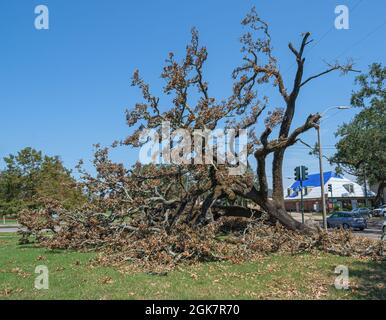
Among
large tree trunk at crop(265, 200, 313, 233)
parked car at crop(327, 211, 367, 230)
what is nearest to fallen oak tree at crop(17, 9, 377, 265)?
large tree trunk at crop(265, 200, 313, 233)

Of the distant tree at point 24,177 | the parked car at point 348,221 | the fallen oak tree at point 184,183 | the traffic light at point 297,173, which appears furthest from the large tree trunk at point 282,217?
the distant tree at point 24,177

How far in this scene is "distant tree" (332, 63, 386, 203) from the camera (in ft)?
113

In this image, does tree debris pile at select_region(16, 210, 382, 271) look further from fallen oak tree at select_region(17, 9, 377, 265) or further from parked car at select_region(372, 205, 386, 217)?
parked car at select_region(372, 205, 386, 217)

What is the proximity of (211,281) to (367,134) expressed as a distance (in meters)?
35.1

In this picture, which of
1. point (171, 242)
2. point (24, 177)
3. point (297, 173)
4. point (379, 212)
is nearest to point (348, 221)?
point (297, 173)

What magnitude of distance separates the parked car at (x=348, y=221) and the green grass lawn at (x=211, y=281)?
60.6ft

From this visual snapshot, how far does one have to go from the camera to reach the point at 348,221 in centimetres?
2905

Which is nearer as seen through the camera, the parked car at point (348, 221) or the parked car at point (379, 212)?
the parked car at point (348, 221)

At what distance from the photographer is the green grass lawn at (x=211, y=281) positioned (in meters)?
Result: 7.58

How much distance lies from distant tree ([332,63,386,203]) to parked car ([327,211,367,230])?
1094cm

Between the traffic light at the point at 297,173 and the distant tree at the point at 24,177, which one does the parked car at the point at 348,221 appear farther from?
the distant tree at the point at 24,177

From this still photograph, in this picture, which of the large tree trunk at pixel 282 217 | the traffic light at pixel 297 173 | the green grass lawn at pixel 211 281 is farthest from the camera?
the traffic light at pixel 297 173
